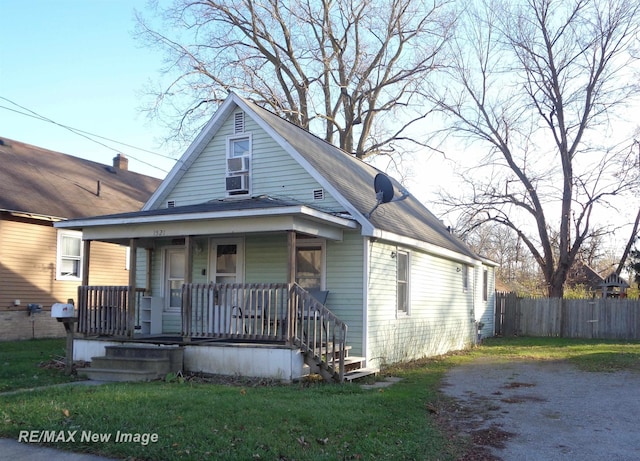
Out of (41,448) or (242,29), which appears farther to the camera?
(242,29)

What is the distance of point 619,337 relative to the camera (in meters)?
22.7

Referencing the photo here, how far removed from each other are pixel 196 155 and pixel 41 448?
9204 mm

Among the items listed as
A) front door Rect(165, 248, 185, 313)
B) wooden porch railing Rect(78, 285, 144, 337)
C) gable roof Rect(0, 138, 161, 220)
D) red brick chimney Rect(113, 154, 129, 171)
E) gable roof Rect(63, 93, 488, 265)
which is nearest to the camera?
wooden porch railing Rect(78, 285, 144, 337)

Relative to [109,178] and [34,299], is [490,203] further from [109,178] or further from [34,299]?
[34,299]

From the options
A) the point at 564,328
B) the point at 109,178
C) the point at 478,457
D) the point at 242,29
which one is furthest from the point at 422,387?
the point at 242,29

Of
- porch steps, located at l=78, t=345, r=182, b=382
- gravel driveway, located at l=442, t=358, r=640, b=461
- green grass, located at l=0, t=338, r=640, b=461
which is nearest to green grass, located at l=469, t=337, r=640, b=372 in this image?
gravel driveway, located at l=442, t=358, r=640, b=461

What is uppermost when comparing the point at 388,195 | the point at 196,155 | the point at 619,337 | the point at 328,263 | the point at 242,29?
the point at 242,29

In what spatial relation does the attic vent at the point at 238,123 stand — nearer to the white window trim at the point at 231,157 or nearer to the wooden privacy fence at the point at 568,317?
the white window trim at the point at 231,157

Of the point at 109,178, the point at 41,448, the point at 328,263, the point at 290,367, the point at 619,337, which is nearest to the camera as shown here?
the point at 41,448

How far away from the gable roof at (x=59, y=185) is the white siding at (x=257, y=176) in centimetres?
598

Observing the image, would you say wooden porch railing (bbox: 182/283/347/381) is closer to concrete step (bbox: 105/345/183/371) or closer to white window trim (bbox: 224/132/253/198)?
concrete step (bbox: 105/345/183/371)

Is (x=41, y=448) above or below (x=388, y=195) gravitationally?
below

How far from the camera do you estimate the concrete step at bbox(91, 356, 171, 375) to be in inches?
410

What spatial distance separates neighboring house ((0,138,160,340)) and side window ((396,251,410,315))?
10159 mm
